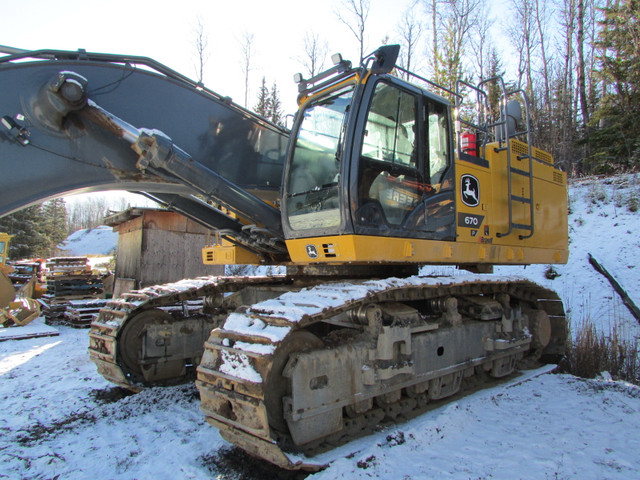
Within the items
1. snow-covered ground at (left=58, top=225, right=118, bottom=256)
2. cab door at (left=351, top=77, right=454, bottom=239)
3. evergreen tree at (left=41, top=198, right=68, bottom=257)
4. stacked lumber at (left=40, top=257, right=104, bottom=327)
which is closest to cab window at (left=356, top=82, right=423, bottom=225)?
cab door at (left=351, top=77, right=454, bottom=239)

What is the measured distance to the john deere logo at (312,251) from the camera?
3964 mm

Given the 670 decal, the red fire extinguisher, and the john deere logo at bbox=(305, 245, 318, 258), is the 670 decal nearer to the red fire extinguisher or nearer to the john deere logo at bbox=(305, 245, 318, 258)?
the red fire extinguisher

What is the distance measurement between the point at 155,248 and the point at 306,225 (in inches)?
358

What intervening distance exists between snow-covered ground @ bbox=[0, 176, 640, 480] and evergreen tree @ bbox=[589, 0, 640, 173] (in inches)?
490

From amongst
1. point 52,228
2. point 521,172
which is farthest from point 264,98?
point 521,172

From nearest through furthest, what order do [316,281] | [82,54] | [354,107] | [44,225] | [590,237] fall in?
[82,54] < [354,107] < [316,281] < [590,237] < [44,225]

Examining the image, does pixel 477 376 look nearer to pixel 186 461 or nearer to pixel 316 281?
pixel 316 281

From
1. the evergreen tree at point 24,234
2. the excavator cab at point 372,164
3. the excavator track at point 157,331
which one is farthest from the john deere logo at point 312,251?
the evergreen tree at point 24,234

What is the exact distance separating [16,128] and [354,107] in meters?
2.59

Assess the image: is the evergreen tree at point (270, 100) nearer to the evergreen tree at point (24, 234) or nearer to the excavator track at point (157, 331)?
the evergreen tree at point (24, 234)

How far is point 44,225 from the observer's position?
93.0 ft

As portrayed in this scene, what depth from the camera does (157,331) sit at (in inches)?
196

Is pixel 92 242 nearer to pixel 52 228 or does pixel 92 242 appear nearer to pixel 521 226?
pixel 52 228

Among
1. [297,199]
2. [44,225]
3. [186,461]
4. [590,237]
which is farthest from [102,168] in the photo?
[44,225]
